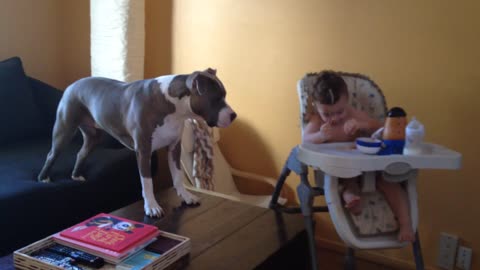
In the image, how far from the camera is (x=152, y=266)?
130 centimetres

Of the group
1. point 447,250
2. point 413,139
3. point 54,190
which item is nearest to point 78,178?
point 54,190

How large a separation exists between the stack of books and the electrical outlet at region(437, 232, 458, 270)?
1.29 metres

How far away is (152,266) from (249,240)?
16.2 inches

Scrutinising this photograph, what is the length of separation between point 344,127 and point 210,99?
50 cm

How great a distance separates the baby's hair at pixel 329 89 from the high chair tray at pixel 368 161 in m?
0.21

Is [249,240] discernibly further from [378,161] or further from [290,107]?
[290,107]

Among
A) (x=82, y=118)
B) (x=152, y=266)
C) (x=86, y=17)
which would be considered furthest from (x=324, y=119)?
(x=86, y=17)

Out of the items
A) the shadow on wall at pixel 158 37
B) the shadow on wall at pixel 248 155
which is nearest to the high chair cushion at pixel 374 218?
the shadow on wall at pixel 248 155

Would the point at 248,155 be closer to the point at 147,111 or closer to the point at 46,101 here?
the point at 147,111

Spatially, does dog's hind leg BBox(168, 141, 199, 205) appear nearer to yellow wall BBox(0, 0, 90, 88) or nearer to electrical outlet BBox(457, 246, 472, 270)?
electrical outlet BBox(457, 246, 472, 270)

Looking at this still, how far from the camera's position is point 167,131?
64.4 inches

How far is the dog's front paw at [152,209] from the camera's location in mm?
1691

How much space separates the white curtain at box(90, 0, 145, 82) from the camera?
249cm

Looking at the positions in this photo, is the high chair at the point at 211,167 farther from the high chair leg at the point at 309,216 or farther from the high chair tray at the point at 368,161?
the high chair tray at the point at 368,161
